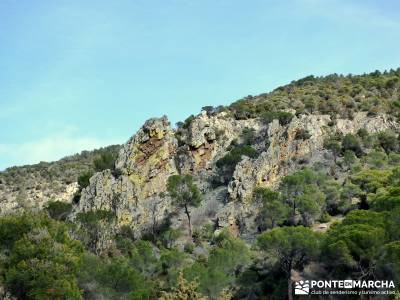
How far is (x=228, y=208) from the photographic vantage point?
77.1m

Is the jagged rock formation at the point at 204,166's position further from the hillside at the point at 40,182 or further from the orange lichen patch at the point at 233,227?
the hillside at the point at 40,182

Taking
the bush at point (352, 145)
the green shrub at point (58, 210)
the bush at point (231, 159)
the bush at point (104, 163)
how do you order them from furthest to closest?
the bush at point (104, 163) → the bush at point (352, 145) → the bush at point (231, 159) → the green shrub at point (58, 210)

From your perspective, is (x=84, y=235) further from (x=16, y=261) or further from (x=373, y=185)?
(x=373, y=185)

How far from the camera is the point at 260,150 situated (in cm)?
8919

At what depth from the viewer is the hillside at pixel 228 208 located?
45.9 m

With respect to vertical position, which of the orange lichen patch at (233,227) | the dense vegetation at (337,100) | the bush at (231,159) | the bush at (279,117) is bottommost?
the orange lichen patch at (233,227)

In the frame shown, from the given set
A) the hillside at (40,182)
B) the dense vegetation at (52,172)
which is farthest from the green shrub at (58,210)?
the hillside at (40,182)

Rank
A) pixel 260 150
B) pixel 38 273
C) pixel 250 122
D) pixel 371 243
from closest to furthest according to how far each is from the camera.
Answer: pixel 38 273 < pixel 371 243 < pixel 260 150 < pixel 250 122

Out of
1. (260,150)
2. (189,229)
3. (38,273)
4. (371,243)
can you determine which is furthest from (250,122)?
(38,273)

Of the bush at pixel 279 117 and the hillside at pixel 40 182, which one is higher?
the bush at pixel 279 117

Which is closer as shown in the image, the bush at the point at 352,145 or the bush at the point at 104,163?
the bush at the point at 352,145

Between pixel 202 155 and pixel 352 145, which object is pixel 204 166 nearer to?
pixel 202 155

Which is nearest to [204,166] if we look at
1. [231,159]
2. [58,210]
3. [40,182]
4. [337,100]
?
[231,159]

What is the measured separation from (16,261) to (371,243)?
27745 millimetres
